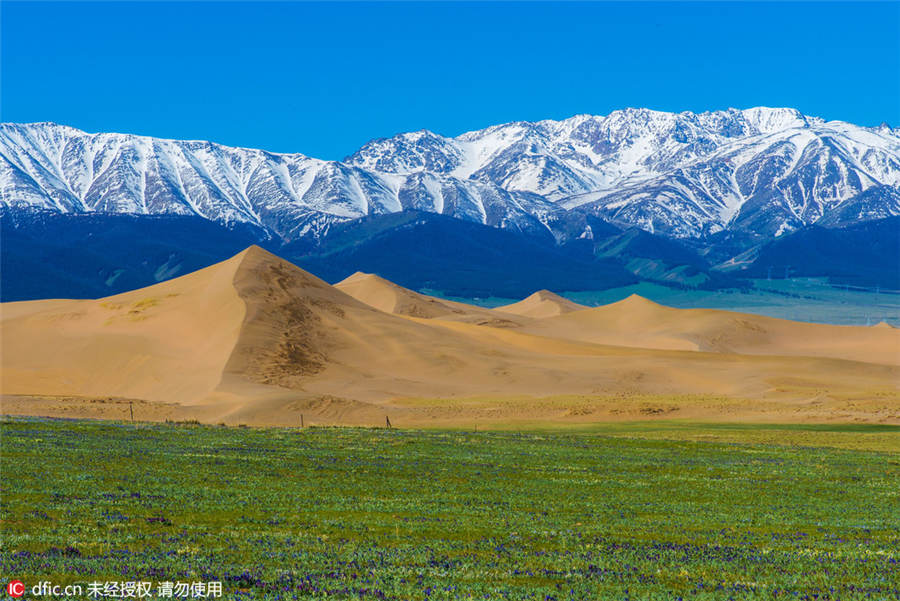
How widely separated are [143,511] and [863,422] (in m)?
69.2

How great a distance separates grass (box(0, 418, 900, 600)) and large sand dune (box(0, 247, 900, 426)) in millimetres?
36513

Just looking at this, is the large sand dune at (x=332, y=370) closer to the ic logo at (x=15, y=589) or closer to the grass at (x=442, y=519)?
the grass at (x=442, y=519)

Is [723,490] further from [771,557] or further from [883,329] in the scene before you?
[883,329]

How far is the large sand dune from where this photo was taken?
3376 inches

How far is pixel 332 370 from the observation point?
359 feet

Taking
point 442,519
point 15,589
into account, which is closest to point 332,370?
point 442,519

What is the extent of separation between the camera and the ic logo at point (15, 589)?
53.8 ft

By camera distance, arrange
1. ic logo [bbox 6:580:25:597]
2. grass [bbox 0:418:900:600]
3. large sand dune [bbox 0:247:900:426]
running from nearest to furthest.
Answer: ic logo [bbox 6:580:25:597] < grass [bbox 0:418:900:600] < large sand dune [bbox 0:247:900:426]

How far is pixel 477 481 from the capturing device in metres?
36.0

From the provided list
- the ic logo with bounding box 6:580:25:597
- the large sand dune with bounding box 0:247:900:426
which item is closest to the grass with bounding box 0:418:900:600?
the ic logo with bounding box 6:580:25:597

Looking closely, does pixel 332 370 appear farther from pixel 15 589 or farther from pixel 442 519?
pixel 15 589

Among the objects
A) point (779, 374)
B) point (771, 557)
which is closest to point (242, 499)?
point (771, 557)

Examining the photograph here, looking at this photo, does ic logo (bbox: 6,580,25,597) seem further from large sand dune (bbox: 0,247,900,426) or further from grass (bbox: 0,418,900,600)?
large sand dune (bbox: 0,247,900,426)

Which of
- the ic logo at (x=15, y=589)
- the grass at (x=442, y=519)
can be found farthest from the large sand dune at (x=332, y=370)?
the ic logo at (x=15, y=589)
